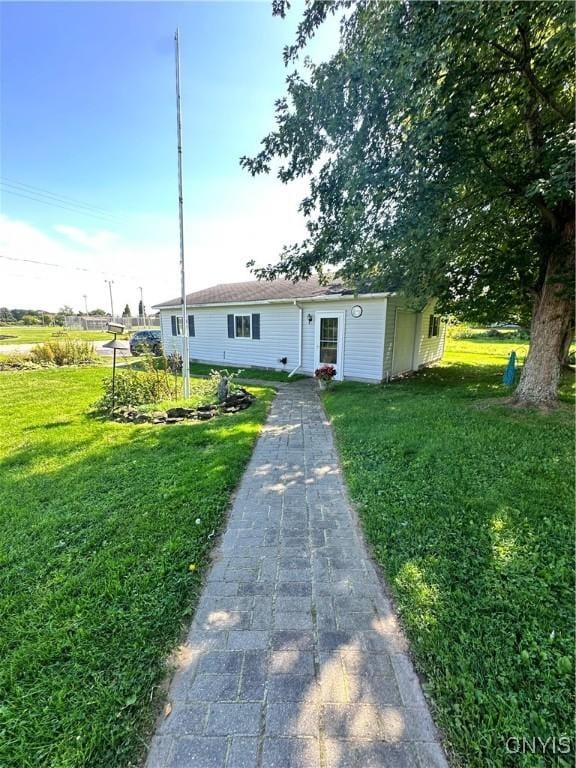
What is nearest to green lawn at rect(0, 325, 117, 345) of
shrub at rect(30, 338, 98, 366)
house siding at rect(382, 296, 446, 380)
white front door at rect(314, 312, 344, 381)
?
shrub at rect(30, 338, 98, 366)

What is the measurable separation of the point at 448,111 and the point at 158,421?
20.4 ft

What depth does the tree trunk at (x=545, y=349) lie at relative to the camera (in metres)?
5.72

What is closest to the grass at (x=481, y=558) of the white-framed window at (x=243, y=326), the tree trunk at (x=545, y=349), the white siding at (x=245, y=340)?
the tree trunk at (x=545, y=349)

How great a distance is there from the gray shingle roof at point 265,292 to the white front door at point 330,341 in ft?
2.61

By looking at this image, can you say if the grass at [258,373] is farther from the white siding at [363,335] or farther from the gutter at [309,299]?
the gutter at [309,299]

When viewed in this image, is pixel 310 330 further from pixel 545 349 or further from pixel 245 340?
pixel 545 349

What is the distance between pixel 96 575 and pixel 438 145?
5.79 metres

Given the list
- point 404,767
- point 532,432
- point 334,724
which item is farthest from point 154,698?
point 532,432

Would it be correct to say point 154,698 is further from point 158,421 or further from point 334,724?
point 158,421

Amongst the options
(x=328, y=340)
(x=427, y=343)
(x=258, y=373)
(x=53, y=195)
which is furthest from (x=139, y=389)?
(x=53, y=195)

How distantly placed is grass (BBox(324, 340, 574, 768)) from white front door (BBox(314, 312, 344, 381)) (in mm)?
4938

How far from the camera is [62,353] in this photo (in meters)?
12.7

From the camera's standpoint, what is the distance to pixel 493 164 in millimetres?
4770

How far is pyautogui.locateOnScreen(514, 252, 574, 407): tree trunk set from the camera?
18.8 ft
